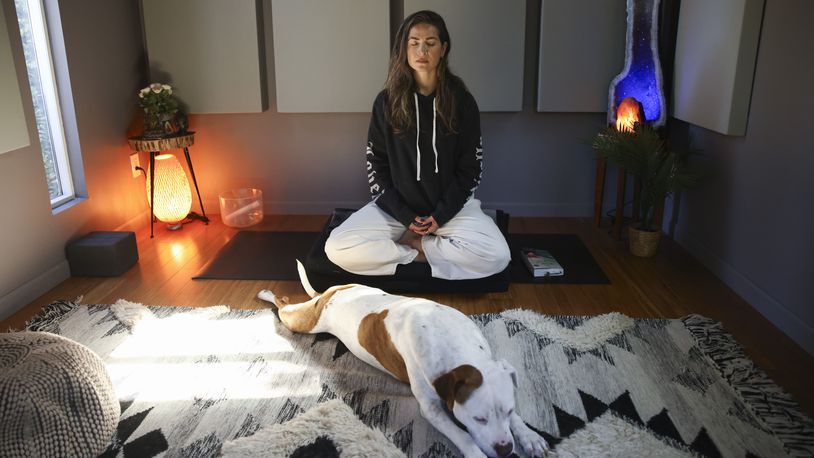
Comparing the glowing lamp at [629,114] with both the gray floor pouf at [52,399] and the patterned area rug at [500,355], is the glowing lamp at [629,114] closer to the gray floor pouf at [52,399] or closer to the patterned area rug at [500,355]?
the patterned area rug at [500,355]

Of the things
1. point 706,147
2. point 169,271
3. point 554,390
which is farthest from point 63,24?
point 706,147

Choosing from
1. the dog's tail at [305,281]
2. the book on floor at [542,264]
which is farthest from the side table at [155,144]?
the book on floor at [542,264]

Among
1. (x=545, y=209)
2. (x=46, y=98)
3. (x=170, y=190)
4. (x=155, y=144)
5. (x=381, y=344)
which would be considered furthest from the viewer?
(x=545, y=209)

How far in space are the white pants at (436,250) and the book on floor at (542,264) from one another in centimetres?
30

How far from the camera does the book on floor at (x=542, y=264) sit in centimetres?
326

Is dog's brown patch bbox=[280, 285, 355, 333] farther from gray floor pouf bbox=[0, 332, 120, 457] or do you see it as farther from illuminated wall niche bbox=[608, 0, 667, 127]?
illuminated wall niche bbox=[608, 0, 667, 127]

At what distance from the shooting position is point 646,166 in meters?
3.38

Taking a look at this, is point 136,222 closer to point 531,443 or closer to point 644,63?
point 531,443

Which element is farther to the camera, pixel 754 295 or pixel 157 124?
Answer: pixel 157 124

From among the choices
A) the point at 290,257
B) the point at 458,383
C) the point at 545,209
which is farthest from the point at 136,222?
the point at 458,383

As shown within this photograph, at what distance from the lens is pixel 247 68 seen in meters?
3.98

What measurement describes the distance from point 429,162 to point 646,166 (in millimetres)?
1155

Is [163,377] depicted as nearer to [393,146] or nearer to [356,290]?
[356,290]

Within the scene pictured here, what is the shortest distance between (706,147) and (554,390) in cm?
187
